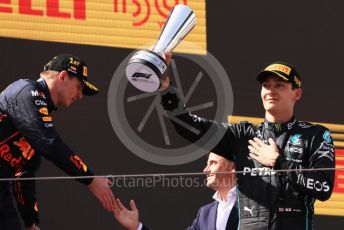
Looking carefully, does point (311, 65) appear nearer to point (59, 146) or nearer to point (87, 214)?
point (87, 214)

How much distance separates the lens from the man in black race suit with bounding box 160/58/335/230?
2938 millimetres

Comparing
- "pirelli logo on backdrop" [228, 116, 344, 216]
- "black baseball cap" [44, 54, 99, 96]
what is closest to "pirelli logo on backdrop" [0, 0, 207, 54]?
"pirelli logo on backdrop" [228, 116, 344, 216]

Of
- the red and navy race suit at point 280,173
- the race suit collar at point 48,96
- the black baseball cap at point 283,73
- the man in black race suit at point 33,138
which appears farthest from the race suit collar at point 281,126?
the race suit collar at point 48,96

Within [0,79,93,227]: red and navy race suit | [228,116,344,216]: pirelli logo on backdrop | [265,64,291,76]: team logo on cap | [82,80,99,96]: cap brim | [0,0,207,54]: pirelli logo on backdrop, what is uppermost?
[0,0,207,54]: pirelli logo on backdrop

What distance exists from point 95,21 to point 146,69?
849 millimetres

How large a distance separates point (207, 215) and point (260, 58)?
0.92 meters

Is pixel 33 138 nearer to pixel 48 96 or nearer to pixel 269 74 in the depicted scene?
pixel 48 96

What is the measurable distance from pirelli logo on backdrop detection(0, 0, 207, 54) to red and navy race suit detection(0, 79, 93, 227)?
606 millimetres

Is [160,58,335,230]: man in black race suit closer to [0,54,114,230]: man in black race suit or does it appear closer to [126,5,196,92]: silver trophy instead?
[126,5,196,92]: silver trophy

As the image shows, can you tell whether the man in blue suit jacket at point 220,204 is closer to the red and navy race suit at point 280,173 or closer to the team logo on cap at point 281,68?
the red and navy race suit at point 280,173

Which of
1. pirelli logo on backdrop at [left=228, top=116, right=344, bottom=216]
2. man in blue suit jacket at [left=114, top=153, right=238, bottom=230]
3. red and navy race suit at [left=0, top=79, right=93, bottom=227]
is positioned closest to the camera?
red and navy race suit at [left=0, top=79, right=93, bottom=227]

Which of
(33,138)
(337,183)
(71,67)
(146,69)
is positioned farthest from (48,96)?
(337,183)

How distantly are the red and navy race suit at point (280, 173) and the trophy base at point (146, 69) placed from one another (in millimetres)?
160

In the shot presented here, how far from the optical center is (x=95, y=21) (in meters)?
3.72
